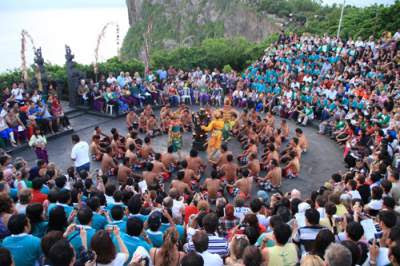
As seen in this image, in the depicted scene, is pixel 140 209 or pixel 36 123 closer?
pixel 140 209

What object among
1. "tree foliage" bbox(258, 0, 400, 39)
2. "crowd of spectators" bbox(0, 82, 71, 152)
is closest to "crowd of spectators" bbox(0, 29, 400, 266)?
"crowd of spectators" bbox(0, 82, 71, 152)

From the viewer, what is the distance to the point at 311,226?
214 inches

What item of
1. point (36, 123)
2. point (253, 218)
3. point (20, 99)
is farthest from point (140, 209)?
point (20, 99)

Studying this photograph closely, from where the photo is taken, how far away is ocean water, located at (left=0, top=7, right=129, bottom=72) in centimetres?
5494

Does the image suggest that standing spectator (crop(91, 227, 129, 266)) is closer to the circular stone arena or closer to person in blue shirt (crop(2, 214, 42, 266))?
person in blue shirt (crop(2, 214, 42, 266))

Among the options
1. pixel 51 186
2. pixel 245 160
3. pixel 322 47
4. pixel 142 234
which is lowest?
pixel 245 160

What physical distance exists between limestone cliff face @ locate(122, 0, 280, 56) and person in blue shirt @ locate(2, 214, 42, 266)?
43632mm

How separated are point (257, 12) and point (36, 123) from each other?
38.9 metres

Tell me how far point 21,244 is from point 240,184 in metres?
5.93

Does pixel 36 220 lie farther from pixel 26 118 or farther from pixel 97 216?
pixel 26 118

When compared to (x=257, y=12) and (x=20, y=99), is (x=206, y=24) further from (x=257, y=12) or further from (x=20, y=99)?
(x=20, y=99)

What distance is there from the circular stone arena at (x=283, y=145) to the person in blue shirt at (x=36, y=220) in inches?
268

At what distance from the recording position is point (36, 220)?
212 inches

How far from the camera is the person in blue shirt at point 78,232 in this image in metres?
4.90
